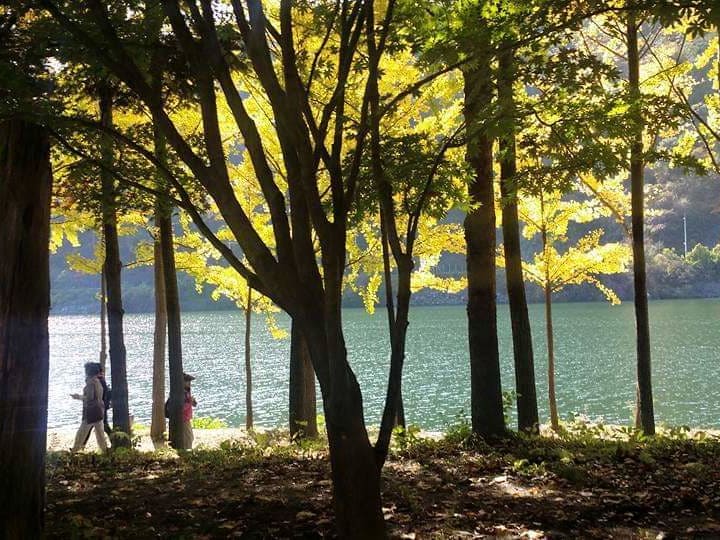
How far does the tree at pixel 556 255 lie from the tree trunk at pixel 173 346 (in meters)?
6.70

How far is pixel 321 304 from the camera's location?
3.48 m

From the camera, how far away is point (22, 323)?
288cm

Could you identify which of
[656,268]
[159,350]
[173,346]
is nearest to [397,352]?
[173,346]

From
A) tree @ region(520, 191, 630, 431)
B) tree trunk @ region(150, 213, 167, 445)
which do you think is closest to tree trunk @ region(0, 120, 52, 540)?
tree trunk @ region(150, 213, 167, 445)

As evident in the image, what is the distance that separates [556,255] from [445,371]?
1542 centimetres

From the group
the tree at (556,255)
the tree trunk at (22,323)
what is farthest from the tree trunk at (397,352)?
the tree at (556,255)

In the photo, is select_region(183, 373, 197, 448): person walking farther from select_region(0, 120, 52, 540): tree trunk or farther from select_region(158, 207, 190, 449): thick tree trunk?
select_region(0, 120, 52, 540): tree trunk

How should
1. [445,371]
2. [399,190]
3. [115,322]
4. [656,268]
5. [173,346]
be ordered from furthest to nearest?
1. [656,268]
2. [445,371]
3. [173,346]
4. [115,322]
5. [399,190]

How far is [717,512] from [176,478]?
4304 mm

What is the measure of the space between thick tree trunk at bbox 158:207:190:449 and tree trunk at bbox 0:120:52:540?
6378 millimetres

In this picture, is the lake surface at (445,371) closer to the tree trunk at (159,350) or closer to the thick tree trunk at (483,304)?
the thick tree trunk at (483,304)

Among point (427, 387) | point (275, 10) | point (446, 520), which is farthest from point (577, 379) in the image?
point (446, 520)

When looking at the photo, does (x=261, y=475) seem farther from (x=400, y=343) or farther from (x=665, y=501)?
(x=665, y=501)

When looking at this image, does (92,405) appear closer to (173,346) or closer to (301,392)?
(173,346)
